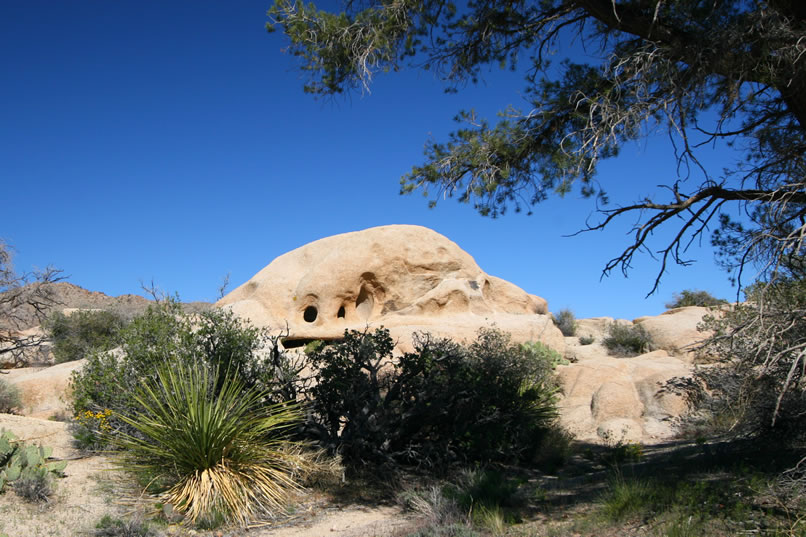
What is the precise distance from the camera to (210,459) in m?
7.62

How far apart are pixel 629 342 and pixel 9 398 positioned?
70.3ft

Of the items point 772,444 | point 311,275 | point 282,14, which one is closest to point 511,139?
point 282,14

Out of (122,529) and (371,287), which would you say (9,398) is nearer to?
(122,529)

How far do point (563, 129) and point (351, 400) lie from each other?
5.27 m

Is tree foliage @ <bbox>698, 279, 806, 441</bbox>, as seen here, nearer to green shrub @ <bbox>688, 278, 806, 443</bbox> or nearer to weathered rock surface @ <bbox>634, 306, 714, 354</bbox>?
green shrub @ <bbox>688, 278, 806, 443</bbox>

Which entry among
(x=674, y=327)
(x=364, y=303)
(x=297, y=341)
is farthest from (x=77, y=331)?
(x=674, y=327)

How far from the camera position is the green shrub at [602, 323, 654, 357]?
23797 mm

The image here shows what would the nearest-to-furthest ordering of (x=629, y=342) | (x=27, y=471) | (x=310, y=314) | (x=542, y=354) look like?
(x=27, y=471), (x=542, y=354), (x=629, y=342), (x=310, y=314)

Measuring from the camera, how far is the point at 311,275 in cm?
2436

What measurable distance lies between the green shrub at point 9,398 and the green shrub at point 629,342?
2065 centimetres

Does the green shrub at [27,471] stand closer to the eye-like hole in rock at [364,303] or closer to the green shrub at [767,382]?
the green shrub at [767,382]

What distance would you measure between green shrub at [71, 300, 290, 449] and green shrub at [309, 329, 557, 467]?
3.22ft

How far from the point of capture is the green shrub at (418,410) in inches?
372

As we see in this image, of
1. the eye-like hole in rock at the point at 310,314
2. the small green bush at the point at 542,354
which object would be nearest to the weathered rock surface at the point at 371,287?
the eye-like hole in rock at the point at 310,314
